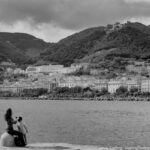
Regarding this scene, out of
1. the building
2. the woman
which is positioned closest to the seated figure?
the woman

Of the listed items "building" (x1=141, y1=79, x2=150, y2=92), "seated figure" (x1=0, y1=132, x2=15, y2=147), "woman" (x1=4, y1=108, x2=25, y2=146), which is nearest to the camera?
"woman" (x1=4, y1=108, x2=25, y2=146)

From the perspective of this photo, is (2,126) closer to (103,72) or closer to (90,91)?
(90,91)

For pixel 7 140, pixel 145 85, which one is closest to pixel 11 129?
pixel 7 140

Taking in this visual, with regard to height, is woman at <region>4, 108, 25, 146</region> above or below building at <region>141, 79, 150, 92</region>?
below

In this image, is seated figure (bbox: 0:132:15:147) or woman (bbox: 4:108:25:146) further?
seated figure (bbox: 0:132:15:147)

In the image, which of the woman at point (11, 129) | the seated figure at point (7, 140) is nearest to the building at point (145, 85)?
the woman at point (11, 129)

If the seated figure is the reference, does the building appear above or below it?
above

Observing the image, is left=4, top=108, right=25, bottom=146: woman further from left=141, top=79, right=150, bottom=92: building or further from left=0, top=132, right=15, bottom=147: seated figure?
left=141, top=79, right=150, bottom=92: building

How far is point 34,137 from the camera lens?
30.9m

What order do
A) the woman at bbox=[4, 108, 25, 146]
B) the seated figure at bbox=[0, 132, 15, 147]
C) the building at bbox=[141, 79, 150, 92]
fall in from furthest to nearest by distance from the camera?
the building at bbox=[141, 79, 150, 92] → the seated figure at bbox=[0, 132, 15, 147] → the woman at bbox=[4, 108, 25, 146]

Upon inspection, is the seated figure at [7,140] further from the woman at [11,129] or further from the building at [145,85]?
the building at [145,85]

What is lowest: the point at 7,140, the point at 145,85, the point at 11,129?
the point at 7,140

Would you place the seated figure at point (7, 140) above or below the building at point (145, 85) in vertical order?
below

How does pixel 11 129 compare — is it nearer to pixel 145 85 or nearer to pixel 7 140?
pixel 7 140
